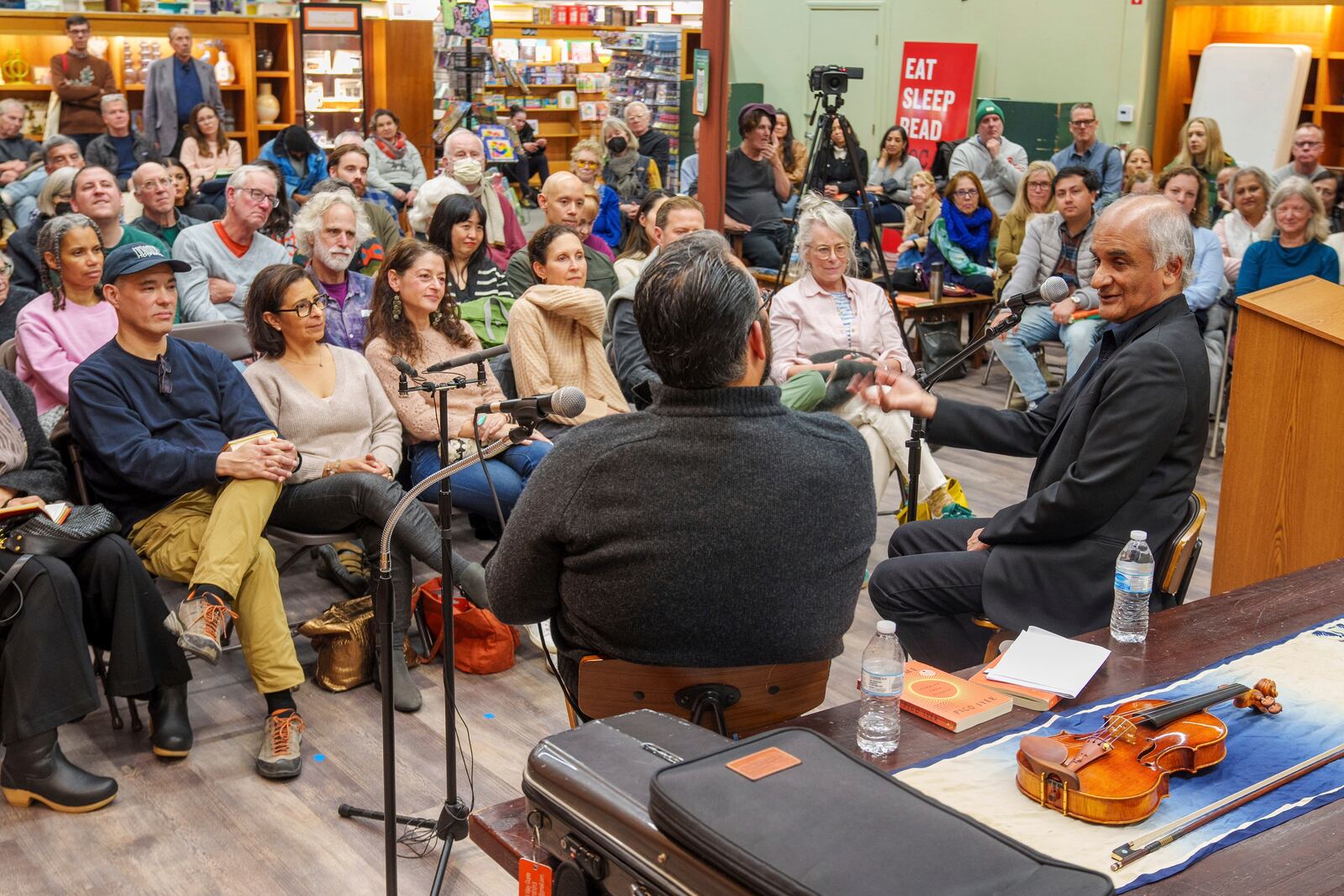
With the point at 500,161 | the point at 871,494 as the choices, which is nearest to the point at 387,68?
the point at 500,161

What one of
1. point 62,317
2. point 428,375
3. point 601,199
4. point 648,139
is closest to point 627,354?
point 428,375

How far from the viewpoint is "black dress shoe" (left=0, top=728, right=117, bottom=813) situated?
2904 millimetres

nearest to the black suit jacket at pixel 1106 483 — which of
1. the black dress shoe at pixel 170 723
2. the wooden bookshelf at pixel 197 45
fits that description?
the black dress shoe at pixel 170 723

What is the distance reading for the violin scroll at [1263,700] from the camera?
6.46ft

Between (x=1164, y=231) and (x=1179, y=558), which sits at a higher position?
(x=1164, y=231)

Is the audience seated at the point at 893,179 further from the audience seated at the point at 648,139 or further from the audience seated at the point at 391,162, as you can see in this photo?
the audience seated at the point at 391,162

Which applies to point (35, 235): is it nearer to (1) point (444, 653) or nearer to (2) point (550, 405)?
(1) point (444, 653)

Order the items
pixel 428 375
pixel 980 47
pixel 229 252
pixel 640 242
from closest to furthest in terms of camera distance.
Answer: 1. pixel 428 375
2. pixel 229 252
3. pixel 640 242
4. pixel 980 47

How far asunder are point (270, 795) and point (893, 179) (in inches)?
292

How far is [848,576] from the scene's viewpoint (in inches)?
78.0

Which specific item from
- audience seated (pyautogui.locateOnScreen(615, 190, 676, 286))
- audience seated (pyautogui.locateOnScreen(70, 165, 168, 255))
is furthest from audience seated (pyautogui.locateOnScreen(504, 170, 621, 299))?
audience seated (pyautogui.locateOnScreen(70, 165, 168, 255))

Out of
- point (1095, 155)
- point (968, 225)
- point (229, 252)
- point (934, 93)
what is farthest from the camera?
point (934, 93)

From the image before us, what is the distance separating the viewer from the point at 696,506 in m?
1.84

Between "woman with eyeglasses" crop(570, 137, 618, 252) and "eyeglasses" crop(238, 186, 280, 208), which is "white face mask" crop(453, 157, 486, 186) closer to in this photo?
"woman with eyeglasses" crop(570, 137, 618, 252)
